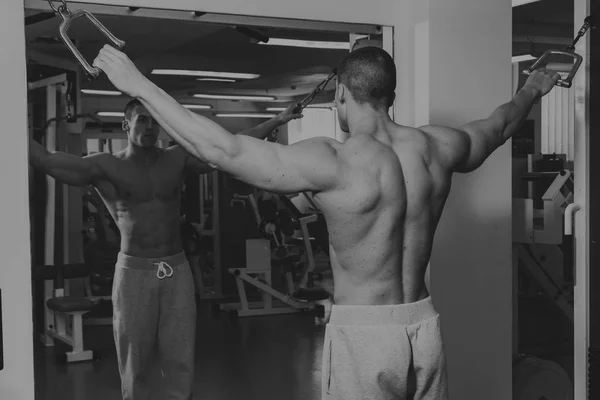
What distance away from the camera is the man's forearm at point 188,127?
1.86m

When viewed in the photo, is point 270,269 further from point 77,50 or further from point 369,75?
point 77,50

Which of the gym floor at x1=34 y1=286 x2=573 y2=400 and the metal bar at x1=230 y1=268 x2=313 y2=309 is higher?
the metal bar at x1=230 y1=268 x2=313 y2=309

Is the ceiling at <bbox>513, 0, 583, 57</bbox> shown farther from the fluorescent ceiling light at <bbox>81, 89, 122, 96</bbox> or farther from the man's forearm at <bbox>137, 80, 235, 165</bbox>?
the man's forearm at <bbox>137, 80, 235, 165</bbox>

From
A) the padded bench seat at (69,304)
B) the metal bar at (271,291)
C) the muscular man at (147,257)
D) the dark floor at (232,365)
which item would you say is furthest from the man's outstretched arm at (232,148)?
the metal bar at (271,291)

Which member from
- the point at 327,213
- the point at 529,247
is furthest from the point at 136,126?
the point at 529,247

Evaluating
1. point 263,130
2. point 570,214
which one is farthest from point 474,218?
point 263,130

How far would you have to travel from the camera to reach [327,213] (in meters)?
2.06

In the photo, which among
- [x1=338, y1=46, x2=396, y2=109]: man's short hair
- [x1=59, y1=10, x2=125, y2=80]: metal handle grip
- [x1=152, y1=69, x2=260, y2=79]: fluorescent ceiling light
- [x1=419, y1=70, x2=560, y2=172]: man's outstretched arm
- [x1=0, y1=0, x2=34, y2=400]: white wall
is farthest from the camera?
[x1=152, y1=69, x2=260, y2=79]: fluorescent ceiling light

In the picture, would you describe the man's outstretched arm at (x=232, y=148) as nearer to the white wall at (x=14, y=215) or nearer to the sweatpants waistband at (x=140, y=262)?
the white wall at (x=14, y=215)

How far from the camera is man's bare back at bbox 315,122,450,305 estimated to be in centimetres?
202

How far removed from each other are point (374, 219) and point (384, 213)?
0.03 meters

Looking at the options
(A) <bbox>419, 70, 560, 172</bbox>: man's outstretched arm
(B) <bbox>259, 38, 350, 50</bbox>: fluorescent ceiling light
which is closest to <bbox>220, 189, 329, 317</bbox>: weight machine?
(B) <bbox>259, 38, 350, 50</bbox>: fluorescent ceiling light

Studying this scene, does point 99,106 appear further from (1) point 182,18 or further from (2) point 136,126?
(1) point 182,18

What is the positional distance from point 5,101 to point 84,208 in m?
3.94
